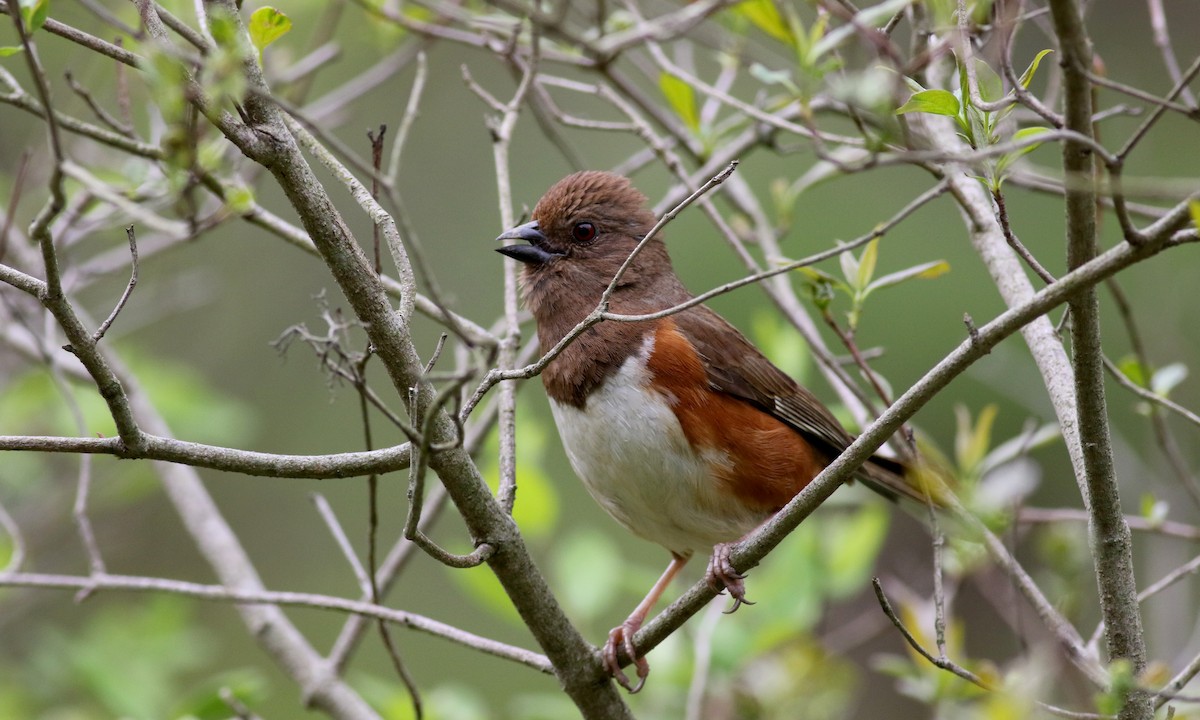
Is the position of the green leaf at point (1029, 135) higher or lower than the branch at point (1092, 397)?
higher

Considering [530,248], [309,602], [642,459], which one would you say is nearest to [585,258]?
[530,248]

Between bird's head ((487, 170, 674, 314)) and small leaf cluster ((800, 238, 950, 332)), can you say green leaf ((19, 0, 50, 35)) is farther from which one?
bird's head ((487, 170, 674, 314))

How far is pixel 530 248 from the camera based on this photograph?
3939 mm

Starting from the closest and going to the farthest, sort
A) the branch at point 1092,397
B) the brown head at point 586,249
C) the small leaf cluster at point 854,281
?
1. the branch at point 1092,397
2. the small leaf cluster at point 854,281
3. the brown head at point 586,249

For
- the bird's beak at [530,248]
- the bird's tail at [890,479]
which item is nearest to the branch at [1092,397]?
the bird's tail at [890,479]

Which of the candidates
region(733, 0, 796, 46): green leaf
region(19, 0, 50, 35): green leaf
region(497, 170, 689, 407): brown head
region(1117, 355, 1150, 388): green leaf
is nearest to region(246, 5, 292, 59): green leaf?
region(19, 0, 50, 35): green leaf

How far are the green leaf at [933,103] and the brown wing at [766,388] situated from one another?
1598 mm

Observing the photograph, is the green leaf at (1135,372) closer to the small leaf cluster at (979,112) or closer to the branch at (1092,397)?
the branch at (1092,397)

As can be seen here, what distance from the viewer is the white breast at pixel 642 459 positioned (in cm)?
347

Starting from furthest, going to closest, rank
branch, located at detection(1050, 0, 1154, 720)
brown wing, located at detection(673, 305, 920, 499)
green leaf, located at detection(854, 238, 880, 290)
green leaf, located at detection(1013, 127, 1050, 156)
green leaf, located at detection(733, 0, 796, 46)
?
brown wing, located at detection(673, 305, 920, 499)
green leaf, located at detection(854, 238, 880, 290)
green leaf, located at detection(733, 0, 796, 46)
green leaf, located at detection(1013, 127, 1050, 156)
branch, located at detection(1050, 0, 1154, 720)

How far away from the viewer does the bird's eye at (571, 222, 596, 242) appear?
4043 mm

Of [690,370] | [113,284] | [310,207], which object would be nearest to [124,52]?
[310,207]

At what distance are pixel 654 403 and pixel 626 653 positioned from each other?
0.71m

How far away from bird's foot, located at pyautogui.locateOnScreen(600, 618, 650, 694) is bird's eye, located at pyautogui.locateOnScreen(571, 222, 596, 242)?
49.3 inches
